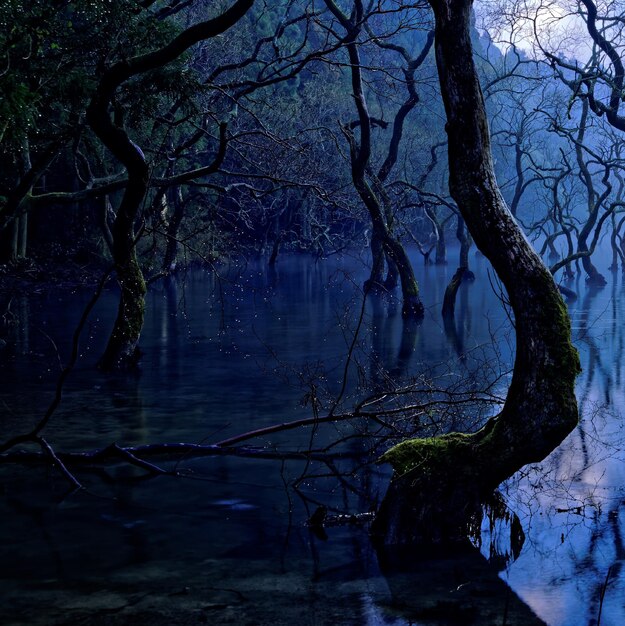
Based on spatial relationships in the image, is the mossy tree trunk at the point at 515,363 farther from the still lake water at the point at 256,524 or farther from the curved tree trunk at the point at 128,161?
the curved tree trunk at the point at 128,161

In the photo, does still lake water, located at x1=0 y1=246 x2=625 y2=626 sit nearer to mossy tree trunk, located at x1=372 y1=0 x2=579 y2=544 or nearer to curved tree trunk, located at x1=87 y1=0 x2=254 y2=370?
mossy tree trunk, located at x1=372 y1=0 x2=579 y2=544

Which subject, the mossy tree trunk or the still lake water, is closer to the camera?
the still lake water

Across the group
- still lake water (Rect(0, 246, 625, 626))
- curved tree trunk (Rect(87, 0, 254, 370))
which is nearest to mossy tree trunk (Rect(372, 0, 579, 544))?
still lake water (Rect(0, 246, 625, 626))

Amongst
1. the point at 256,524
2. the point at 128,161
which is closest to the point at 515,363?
the point at 256,524

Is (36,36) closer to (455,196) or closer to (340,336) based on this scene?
(455,196)

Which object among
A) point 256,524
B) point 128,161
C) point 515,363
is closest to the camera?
point 515,363

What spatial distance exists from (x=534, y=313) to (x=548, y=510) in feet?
12.2

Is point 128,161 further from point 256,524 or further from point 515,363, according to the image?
point 515,363

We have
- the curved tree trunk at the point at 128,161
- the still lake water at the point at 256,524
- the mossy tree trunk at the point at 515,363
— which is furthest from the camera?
the curved tree trunk at the point at 128,161

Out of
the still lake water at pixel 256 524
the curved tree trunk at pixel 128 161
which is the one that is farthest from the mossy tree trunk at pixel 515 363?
the curved tree trunk at pixel 128 161

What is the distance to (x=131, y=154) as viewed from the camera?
56.9 ft

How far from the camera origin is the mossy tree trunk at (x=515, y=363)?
9.09m

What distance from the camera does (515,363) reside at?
30.4 ft

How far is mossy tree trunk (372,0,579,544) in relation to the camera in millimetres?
9094
